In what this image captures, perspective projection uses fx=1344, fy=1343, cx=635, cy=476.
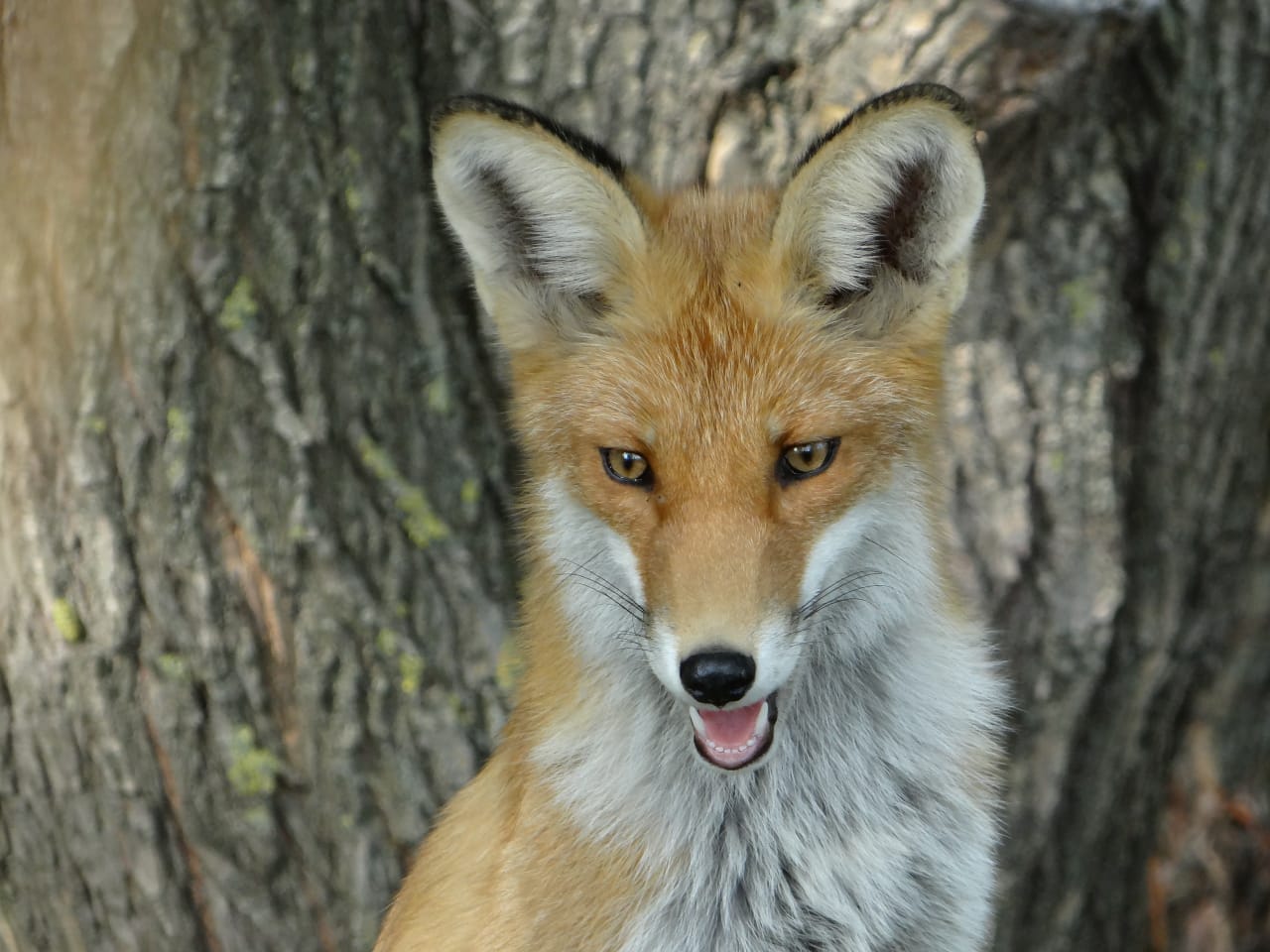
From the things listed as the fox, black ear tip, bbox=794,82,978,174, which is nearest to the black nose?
the fox

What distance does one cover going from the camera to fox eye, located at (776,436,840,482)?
9.40ft

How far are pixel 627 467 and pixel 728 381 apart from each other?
29 centimetres

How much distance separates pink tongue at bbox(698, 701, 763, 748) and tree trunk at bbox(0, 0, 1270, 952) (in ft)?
5.26

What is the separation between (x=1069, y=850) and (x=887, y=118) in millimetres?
3268

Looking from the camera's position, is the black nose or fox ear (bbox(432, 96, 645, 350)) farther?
fox ear (bbox(432, 96, 645, 350))

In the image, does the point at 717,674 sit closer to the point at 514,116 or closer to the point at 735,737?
the point at 735,737

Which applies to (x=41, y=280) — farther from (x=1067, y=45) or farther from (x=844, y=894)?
(x=1067, y=45)

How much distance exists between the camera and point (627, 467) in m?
2.92

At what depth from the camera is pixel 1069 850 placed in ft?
16.4

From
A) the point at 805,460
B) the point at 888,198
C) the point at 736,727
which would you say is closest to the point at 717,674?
the point at 736,727

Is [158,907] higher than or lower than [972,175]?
lower

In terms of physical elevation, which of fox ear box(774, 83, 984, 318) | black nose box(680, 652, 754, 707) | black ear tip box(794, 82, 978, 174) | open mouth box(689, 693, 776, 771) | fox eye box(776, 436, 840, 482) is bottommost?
open mouth box(689, 693, 776, 771)

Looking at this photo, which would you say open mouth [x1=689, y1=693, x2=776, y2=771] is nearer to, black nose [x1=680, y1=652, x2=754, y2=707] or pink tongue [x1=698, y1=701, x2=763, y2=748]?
pink tongue [x1=698, y1=701, x2=763, y2=748]

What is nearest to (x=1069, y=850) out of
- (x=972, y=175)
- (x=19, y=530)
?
(x=972, y=175)
